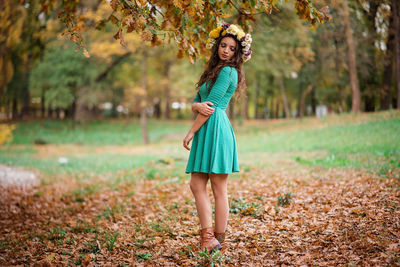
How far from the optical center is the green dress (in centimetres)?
331

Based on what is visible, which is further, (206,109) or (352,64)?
(352,64)

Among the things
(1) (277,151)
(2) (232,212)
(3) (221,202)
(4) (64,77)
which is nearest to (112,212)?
(2) (232,212)

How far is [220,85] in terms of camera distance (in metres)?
3.36

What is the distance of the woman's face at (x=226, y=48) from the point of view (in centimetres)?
347

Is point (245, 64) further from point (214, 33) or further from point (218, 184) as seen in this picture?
point (218, 184)

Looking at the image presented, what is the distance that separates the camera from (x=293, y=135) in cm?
1523

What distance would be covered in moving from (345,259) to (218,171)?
4.77 ft

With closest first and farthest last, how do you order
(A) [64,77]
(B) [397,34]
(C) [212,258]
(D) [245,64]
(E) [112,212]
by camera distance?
1. (C) [212,258]
2. (E) [112,212]
3. (B) [397,34]
4. (D) [245,64]
5. (A) [64,77]

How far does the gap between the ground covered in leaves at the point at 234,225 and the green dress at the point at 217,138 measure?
908 millimetres

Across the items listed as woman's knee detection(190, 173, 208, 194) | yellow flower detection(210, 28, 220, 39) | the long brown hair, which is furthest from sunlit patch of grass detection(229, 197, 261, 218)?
yellow flower detection(210, 28, 220, 39)

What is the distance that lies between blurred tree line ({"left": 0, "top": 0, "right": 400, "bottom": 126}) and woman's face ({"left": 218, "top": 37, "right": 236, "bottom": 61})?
90 centimetres

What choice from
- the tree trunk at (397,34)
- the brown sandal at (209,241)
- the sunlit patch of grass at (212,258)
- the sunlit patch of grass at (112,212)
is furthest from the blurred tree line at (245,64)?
the sunlit patch of grass at (112,212)

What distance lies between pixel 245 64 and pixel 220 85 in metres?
8.85

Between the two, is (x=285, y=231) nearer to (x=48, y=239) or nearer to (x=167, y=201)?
(x=167, y=201)
